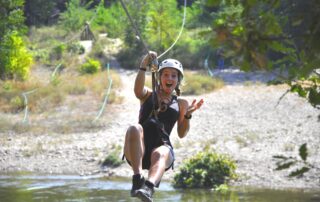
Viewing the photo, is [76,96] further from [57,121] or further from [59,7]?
[59,7]

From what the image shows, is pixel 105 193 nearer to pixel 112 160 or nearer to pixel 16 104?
pixel 112 160

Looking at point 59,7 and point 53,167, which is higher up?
point 59,7

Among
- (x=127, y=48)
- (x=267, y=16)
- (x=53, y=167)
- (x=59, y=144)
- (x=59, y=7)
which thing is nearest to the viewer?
(x=267, y=16)

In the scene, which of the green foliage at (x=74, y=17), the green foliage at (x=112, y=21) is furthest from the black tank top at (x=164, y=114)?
the green foliage at (x=74, y=17)

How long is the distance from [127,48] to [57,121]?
11.8m

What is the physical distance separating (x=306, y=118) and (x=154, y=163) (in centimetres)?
1401

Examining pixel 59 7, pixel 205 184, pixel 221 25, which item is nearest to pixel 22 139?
pixel 205 184

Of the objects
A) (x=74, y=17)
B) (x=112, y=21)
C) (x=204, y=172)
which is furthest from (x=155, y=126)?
(x=74, y=17)

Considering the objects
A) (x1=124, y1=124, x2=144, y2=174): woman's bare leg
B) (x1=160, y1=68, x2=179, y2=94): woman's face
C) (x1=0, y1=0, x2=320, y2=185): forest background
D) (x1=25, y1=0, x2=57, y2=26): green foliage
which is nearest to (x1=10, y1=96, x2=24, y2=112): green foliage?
(x1=0, y1=0, x2=320, y2=185): forest background

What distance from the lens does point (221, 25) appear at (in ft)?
10.5

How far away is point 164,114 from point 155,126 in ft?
0.74

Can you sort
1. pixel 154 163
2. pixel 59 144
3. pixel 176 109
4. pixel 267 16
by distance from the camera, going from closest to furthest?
1. pixel 267 16
2. pixel 154 163
3. pixel 176 109
4. pixel 59 144

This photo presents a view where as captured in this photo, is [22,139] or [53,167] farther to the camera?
[22,139]

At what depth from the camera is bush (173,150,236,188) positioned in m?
15.8
